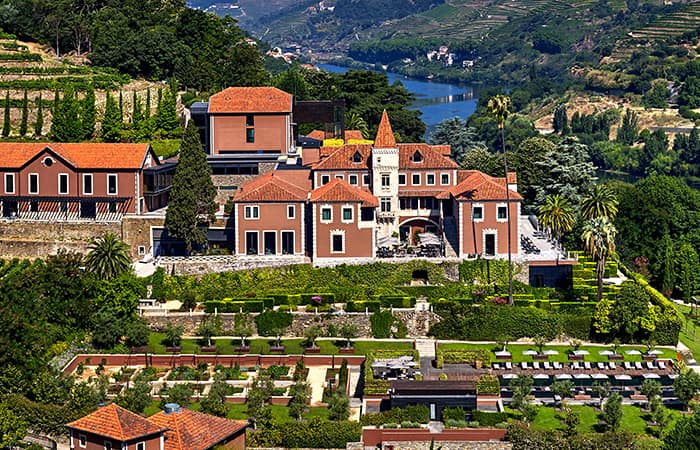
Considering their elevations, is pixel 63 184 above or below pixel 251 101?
below

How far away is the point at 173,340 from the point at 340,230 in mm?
11312

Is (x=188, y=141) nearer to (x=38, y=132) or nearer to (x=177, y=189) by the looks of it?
(x=177, y=189)

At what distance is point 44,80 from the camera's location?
Answer: 302ft

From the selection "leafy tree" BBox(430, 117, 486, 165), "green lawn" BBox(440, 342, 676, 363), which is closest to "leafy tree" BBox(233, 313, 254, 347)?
"green lawn" BBox(440, 342, 676, 363)

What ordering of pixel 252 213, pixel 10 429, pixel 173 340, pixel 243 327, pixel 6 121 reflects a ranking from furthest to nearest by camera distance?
pixel 6 121 < pixel 252 213 < pixel 243 327 < pixel 173 340 < pixel 10 429

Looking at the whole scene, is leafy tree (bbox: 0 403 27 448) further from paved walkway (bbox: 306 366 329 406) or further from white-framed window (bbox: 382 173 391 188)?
white-framed window (bbox: 382 173 391 188)

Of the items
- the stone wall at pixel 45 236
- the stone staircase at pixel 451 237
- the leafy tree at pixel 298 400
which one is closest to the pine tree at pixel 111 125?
the stone wall at pixel 45 236

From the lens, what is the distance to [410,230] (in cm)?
7538

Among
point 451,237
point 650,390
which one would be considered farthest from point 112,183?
point 650,390

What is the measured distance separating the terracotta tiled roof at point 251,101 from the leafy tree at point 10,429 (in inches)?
1334

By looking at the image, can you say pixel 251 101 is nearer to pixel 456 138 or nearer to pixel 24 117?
pixel 24 117

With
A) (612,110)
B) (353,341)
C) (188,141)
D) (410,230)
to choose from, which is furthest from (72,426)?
(612,110)

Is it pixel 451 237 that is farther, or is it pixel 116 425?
pixel 451 237

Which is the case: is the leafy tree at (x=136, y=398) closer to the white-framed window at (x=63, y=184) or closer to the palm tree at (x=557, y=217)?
the white-framed window at (x=63, y=184)
